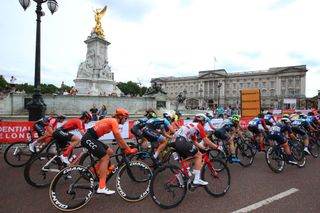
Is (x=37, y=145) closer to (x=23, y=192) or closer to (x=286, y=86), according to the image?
(x=23, y=192)

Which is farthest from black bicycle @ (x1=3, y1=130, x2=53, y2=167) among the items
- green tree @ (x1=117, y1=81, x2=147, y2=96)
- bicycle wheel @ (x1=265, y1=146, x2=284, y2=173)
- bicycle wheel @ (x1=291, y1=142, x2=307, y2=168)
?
green tree @ (x1=117, y1=81, x2=147, y2=96)

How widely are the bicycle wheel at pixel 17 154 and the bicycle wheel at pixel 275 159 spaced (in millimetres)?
7668

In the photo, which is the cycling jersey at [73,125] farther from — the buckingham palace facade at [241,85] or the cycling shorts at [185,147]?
the buckingham palace facade at [241,85]

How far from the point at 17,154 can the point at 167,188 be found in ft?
17.8

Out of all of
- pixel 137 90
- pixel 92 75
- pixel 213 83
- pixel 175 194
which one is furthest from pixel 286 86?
pixel 175 194

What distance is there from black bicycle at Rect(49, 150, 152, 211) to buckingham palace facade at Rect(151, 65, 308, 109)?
9708cm

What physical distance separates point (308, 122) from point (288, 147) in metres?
3.33

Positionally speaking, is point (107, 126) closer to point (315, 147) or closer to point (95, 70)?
point (315, 147)

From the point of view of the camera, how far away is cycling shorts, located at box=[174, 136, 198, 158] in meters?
4.38

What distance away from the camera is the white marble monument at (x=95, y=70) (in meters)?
35.4

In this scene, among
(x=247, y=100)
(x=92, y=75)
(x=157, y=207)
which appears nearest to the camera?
(x=157, y=207)

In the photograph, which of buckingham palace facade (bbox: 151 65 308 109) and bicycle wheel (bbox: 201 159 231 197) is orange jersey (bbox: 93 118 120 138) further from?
buckingham palace facade (bbox: 151 65 308 109)

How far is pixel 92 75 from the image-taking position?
36.3 metres

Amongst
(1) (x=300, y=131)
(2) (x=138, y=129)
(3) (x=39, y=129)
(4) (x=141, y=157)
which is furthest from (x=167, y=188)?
(1) (x=300, y=131)
